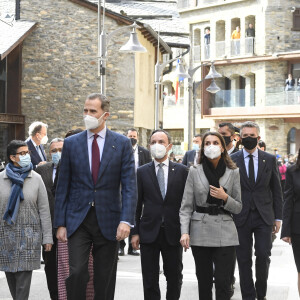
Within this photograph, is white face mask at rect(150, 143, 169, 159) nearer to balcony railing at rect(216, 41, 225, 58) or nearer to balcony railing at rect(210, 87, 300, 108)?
balcony railing at rect(210, 87, 300, 108)

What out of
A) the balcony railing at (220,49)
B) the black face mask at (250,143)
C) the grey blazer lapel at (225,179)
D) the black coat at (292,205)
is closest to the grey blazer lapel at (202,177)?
the grey blazer lapel at (225,179)

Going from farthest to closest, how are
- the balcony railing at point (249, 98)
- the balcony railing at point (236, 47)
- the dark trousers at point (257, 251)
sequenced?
the balcony railing at point (236, 47) → the balcony railing at point (249, 98) → the dark trousers at point (257, 251)

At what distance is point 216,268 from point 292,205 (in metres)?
1.25

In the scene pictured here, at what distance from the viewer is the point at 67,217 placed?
289 inches

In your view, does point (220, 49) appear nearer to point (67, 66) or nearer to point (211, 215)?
point (67, 66)

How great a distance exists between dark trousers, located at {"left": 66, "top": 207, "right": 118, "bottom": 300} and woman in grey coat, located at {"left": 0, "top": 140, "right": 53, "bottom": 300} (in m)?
1.23

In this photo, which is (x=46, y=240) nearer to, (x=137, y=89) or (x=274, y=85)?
(x=137, y=89)

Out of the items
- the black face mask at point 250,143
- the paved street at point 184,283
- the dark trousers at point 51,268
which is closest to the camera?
the dark trousers at point 51,268

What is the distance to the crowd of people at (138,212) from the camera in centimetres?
733

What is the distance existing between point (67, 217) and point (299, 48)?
50.0 meters

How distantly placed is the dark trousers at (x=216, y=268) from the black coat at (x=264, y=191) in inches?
58.0

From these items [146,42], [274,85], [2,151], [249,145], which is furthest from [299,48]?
[249,145]

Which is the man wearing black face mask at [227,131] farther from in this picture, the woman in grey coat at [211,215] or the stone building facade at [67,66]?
the stone building facade at [67,66]

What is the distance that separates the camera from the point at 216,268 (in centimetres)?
824
